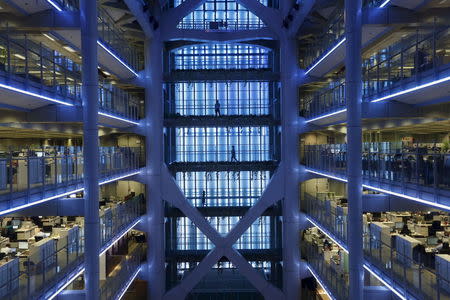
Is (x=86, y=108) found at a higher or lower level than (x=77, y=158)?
higher

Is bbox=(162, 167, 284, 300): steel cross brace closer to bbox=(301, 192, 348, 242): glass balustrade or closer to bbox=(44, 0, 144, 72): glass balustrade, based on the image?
bbox=(301, 192, 348, 242): glass balustrade

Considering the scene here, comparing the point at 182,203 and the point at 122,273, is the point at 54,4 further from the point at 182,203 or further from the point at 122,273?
the point at 182,203

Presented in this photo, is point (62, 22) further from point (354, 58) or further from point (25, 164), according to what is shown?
point (354, 58)

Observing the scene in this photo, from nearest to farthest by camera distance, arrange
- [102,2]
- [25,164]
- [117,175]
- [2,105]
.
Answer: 1. [25,164]
2. [2,105]
3. [117,175]
4. [102,2]

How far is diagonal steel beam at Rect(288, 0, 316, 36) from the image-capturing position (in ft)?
48.4

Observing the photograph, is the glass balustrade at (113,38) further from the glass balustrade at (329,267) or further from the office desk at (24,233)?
the glass balustrade at (329,267)

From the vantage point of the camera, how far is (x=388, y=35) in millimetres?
12281

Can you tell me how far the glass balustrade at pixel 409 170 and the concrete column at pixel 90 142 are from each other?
6.19 metres

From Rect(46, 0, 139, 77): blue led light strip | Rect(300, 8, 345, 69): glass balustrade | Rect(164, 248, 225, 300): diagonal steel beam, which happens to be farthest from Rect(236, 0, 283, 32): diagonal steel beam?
Rect(164, 248, 225, 300): diagonal steel beam

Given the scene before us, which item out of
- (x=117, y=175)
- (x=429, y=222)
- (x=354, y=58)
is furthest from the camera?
(x=429, y=222)

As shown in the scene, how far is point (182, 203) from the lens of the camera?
19.1 meters

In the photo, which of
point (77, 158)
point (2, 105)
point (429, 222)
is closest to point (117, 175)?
point (77, 158)

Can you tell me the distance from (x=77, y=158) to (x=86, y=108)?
1142 millimetres

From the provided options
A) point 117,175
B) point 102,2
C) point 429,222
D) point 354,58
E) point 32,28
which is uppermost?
point 102,2
